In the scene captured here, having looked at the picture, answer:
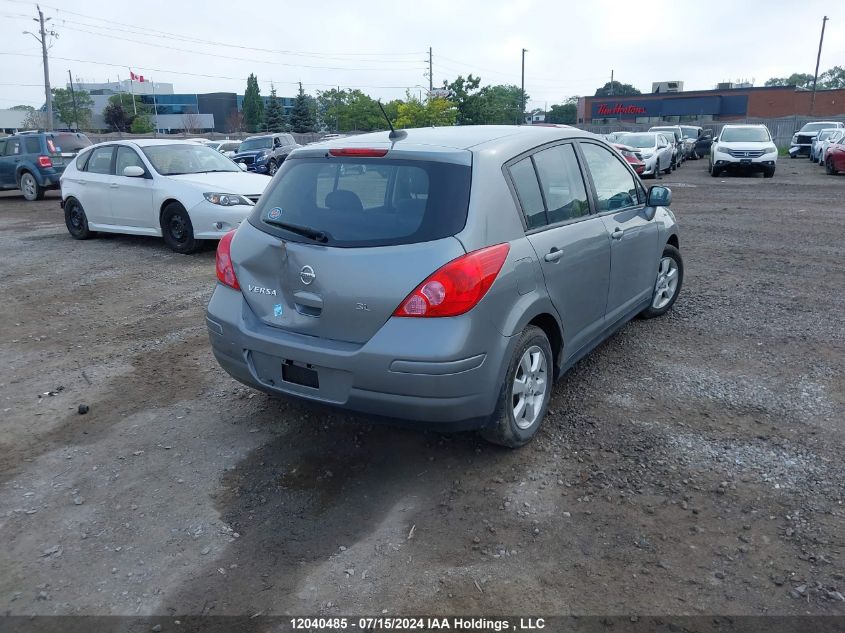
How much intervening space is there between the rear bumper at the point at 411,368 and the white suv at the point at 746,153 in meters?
21.2

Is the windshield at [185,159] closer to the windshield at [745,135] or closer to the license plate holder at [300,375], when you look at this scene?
the license plate holder at [300,375]

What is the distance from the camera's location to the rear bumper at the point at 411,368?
3.35 metres

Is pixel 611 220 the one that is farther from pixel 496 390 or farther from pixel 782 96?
pixel 782 96

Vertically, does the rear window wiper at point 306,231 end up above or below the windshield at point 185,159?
below

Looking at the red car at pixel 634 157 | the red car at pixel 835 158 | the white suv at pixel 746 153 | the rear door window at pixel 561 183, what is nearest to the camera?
the rear door window at pixel 561 183

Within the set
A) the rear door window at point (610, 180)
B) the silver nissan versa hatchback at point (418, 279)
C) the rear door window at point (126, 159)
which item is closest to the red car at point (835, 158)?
the rear door window at point (610, 180)

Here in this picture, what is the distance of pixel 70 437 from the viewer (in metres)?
4.33

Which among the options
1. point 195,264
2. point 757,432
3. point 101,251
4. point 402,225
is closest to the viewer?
point 402,225

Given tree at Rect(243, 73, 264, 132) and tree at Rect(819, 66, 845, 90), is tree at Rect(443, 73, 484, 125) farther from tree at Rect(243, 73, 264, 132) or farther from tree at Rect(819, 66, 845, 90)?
tree at Rect(819, 66, 845, 90)

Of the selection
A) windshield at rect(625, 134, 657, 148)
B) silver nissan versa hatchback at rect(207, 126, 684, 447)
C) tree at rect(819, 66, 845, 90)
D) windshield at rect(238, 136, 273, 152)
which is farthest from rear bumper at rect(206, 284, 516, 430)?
tree at rect(819, 66, 845, 90)

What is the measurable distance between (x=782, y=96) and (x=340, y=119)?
4499cm

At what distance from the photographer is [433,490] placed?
11.9 feet

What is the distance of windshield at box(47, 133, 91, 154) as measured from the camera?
1902 centimetres

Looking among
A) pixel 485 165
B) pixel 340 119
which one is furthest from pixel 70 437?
pixel 340 119
